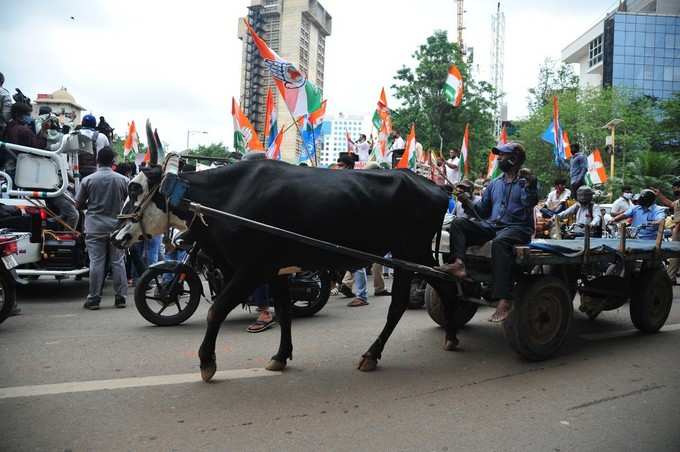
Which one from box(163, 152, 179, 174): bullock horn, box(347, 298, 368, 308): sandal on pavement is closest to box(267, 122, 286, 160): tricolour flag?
box(347, 298, 368, 308): sandal on pavement

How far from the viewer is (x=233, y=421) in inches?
146

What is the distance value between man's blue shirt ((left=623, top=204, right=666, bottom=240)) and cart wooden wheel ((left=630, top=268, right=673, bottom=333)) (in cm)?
466

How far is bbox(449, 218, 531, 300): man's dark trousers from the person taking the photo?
5078mm

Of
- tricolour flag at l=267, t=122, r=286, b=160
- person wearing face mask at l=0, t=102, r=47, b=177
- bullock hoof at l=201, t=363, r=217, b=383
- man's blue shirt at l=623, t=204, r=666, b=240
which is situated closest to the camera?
Result: bullock hoof at l=201, t=363, r=217, b=383

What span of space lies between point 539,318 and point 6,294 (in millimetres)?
5924

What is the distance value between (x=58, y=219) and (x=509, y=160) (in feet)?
22.2

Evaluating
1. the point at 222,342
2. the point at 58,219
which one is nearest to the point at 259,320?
the point at 222,342

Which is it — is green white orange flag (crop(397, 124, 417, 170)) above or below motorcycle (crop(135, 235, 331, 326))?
above

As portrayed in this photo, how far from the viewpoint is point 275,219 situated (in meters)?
4.70

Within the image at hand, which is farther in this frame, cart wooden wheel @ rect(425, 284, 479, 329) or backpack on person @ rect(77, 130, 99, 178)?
backpack on person @ rect(77, 130, 99, 178)

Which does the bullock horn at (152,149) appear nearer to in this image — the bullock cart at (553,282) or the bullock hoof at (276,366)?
the bullock cart at (553,282)

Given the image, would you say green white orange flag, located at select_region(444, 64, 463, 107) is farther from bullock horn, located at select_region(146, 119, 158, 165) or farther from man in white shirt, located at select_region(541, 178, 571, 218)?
bullock horn, located at select_region(146, 119, 158, 165)

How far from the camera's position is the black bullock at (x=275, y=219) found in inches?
179

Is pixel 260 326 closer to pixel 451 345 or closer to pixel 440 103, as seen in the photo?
pixel 451 345
